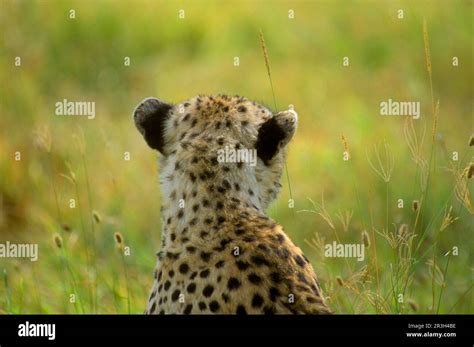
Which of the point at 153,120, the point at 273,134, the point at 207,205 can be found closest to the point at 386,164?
the point at 273,134

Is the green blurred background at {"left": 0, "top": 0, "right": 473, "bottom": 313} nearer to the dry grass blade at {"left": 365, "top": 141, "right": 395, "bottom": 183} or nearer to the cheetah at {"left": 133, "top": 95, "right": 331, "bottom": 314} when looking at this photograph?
the dry grass blade at {"left": 365, "top": 141, "right": 395, "bottom": 183}

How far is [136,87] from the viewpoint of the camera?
448 inches

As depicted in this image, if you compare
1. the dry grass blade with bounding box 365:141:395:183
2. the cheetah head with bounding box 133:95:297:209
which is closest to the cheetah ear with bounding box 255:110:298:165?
the cheetah head with bounding box 133:95:297:209

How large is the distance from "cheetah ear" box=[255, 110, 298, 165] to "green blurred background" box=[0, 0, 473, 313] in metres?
1.05

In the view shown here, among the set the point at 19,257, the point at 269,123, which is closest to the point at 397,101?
the point at 19,257

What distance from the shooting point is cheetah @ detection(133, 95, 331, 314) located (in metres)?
5.18

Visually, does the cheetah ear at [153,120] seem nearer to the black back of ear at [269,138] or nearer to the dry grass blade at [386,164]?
the black back of ear at [269,138]

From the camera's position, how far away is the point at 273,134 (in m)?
5.62

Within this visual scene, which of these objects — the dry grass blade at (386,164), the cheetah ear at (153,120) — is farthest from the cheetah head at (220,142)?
the dry grass blade at (386,164)

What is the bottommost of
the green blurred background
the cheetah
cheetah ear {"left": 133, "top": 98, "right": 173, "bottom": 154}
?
the cheetah

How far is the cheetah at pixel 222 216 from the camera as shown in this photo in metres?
5.18

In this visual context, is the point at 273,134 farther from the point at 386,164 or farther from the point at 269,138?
the point at 386,164
